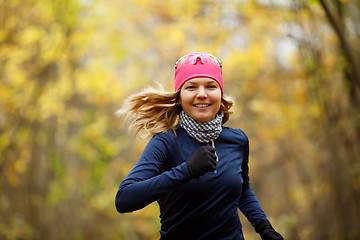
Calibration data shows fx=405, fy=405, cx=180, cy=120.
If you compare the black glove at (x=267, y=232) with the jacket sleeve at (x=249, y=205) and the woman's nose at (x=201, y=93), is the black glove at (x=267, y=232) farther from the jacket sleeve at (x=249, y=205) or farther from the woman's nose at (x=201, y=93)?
the woman's nose at (x=201, y=93)

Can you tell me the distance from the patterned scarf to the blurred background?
2132 mm

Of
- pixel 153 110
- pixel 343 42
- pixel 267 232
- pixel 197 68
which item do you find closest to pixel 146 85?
pixel 343 42

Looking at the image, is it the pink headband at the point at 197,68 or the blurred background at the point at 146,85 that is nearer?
the pink headband at the point at 197,68

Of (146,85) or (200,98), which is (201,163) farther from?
(146,85)

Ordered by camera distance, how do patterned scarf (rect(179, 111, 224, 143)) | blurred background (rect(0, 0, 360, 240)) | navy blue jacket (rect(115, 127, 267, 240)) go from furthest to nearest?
blurred background (rect(0, 0, 360, 240)), patterned scarf (rect(179, 111, 224, 143)), navy blue jacket (rect(115, 127, 267, 240))

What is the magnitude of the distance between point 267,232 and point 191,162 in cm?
77

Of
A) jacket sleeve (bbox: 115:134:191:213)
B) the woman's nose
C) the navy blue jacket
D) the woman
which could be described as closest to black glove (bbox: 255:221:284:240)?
the woman

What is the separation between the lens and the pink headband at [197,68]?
2252mm

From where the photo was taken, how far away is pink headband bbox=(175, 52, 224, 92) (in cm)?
225

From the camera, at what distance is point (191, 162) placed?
1.88 m

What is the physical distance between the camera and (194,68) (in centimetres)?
226

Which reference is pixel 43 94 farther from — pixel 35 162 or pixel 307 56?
pixel 307 56

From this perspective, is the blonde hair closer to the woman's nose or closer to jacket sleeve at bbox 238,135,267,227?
the woman's nose

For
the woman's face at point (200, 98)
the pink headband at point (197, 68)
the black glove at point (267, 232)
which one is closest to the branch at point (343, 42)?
the pink headband at point (197, 68)
